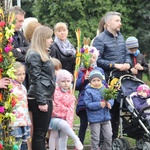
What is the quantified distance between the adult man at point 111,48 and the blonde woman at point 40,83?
160 cm

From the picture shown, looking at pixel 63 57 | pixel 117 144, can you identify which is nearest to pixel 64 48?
pixel 63 57

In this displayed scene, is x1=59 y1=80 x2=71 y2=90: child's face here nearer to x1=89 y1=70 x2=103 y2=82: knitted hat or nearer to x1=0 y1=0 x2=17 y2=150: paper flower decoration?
x1=89 y1=70 x2=103 y2=82: knitted hat

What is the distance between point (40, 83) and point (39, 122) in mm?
511

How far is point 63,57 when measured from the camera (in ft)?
25.6

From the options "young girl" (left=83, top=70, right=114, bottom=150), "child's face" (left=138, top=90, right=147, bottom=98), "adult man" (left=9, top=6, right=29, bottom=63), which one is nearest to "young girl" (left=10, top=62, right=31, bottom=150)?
"adult man" (left=9, top=6, right=29, bottom=63)

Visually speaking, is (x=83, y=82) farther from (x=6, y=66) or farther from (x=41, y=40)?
(x=6, y=66)

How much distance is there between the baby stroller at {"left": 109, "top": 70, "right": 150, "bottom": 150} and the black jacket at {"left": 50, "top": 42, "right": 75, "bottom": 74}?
0.67 m

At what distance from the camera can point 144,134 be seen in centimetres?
762

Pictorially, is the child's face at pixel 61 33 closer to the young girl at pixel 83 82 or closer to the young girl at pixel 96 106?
the young girl at pixel 83 82

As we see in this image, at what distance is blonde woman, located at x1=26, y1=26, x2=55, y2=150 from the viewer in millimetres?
6332

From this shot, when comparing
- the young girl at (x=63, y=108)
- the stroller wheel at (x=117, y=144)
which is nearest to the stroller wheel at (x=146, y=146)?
the stroller wheel at (x=117, y=144)

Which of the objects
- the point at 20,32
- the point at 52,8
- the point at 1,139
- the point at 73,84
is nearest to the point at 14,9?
the point at 20,32

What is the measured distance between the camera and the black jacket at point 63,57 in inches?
306

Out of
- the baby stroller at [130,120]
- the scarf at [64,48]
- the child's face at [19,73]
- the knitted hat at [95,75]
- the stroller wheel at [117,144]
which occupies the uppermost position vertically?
the scarf at [64,48]
